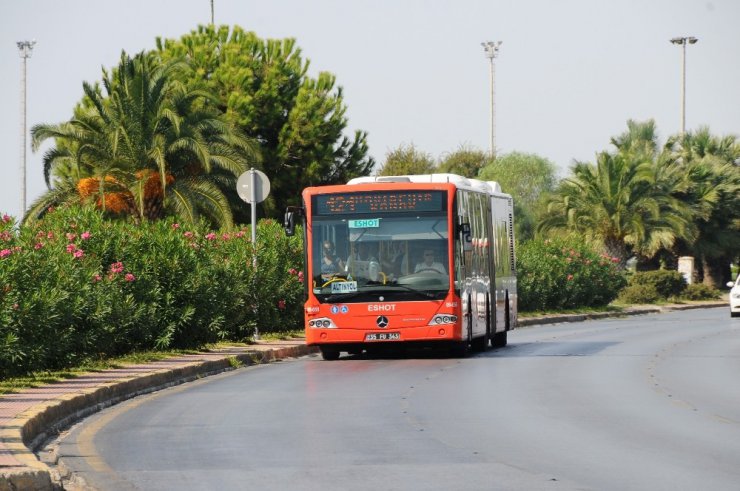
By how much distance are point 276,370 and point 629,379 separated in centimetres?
562

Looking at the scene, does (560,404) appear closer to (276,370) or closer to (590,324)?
(276,370)

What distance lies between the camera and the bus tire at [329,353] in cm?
2534

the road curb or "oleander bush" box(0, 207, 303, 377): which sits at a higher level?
"oleander bush" box(0, 207, 303, 377)

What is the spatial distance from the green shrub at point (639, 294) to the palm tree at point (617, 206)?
4.51 feet

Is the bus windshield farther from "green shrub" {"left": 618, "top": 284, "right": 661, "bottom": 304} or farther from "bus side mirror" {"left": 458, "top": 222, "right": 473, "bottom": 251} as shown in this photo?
"green shrub" {"left": 618, "top": 284, "right": 661, "bottom": 304}

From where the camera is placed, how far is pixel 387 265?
24188 mm

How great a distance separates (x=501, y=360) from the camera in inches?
975

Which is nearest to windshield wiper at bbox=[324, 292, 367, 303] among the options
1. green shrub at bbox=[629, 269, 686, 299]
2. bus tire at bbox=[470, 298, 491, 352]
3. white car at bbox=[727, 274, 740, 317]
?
bus tire at bbox=[470, 298, 491, 352]

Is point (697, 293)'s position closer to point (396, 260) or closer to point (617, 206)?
point (617, 206)

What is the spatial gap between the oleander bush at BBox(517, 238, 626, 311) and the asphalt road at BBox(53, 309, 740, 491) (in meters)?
23.0

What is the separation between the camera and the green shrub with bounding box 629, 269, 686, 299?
62625 millimetres

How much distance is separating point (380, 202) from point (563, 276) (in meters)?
26.0

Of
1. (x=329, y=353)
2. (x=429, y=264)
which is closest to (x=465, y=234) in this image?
(x=429, y=264)

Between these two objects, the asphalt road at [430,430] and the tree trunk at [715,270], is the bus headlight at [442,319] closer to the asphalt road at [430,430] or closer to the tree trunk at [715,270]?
the asphalt road at [430,430]
